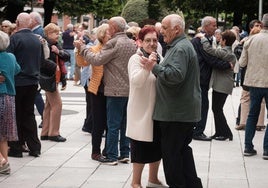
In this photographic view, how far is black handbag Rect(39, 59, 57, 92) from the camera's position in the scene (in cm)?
1059

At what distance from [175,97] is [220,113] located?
15.1 feet

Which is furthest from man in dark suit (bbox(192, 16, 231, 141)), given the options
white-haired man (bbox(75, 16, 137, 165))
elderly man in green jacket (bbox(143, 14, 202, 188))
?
elderly man in green jacket (bbox(143, 14, 202, 188))

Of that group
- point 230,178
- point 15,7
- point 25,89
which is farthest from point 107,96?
point 15,7

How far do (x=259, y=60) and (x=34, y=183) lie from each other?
3.86 metres

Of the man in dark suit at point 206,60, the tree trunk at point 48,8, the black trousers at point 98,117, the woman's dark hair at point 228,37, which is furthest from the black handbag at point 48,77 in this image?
the tree trunk at point 48,8

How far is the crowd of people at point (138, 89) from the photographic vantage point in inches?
272

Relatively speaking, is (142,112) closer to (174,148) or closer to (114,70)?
(174,148)

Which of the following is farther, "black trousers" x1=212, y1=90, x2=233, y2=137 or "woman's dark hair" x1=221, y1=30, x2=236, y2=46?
"black trousers" x1=212, y1=90, x2=233, y2=137

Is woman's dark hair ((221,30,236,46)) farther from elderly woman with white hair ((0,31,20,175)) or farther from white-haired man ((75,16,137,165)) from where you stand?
elderly woman with white hair ((0,31,20,175))

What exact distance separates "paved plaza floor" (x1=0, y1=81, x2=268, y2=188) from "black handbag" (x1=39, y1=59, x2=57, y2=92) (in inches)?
36.6

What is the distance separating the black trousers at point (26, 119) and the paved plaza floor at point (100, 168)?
0.68 feet

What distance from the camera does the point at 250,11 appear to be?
47.3m

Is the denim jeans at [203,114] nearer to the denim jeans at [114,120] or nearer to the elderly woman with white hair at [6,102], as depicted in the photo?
the denim jeans at [114,120]

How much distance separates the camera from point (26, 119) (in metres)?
9.62
